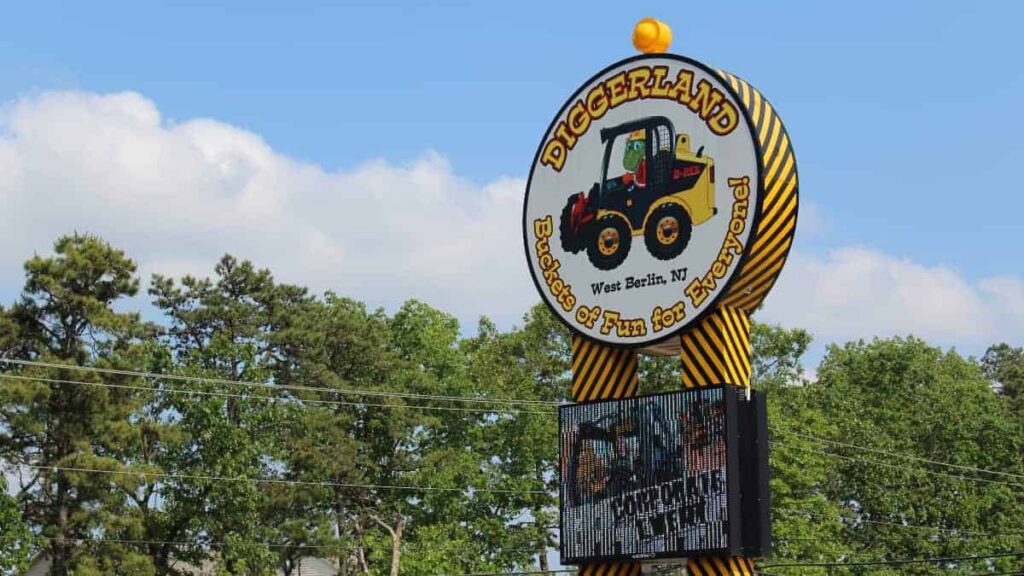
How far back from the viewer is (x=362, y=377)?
5022cm

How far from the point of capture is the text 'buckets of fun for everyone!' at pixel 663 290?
18.9m

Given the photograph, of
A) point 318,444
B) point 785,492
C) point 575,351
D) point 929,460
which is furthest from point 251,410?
point 575,351

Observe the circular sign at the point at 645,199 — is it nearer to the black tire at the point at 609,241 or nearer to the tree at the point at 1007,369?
the black tire at the point at 609,241

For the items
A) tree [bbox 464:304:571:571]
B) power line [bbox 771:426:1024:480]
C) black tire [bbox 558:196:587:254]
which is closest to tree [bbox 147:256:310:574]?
tree [bbox 464:304:571:571]

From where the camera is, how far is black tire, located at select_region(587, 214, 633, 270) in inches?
805

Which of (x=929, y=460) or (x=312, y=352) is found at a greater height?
(x=312, y=352)

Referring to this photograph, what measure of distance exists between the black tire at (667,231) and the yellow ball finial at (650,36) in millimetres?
2357

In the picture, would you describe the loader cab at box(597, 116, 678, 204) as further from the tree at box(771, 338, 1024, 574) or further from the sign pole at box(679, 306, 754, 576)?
the tree at box(771, 338, 1024, 574)

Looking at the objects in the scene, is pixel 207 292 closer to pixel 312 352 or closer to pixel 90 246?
pixel 312 352

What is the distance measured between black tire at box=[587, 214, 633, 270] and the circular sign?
14mm

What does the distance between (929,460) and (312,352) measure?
67.9ft

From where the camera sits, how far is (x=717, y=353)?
1933cm

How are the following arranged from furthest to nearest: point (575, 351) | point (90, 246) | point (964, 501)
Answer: point (964, 501), point (90, 246), point (575, 351)

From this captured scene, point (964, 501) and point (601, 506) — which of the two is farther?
point (964, 501)
